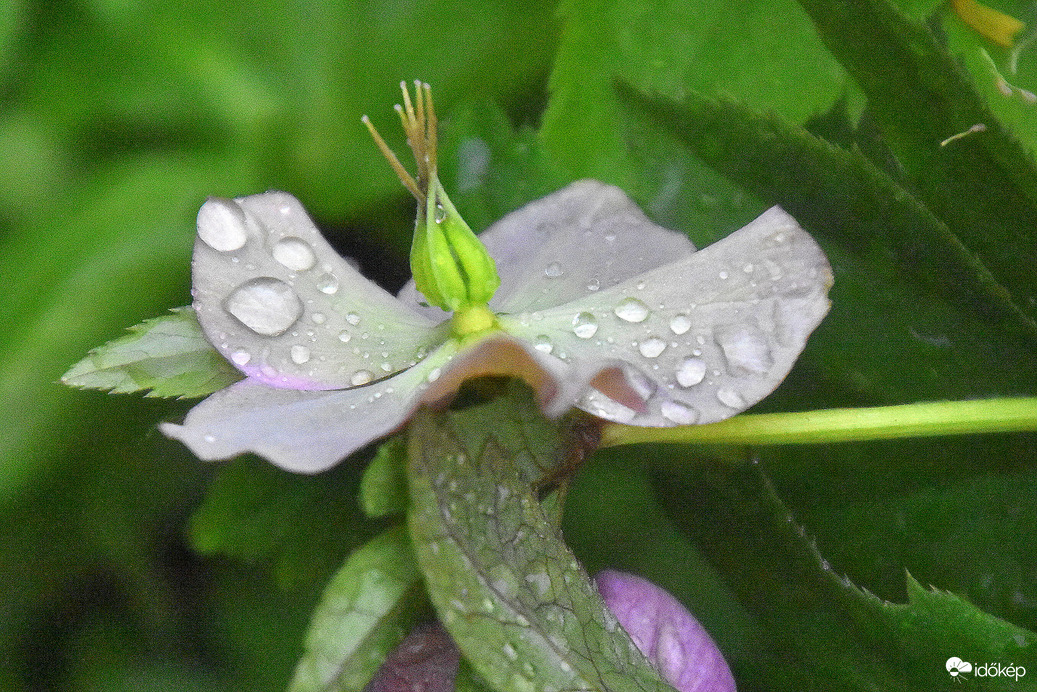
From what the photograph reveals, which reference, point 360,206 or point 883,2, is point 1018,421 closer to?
point 883,2

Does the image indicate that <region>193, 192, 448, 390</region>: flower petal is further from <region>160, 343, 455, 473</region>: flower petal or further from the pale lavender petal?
the pale lavender petal

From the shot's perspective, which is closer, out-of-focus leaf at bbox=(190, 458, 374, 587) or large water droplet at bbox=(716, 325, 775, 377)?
large water droplet at bbox=(716, 325, 775, 377)

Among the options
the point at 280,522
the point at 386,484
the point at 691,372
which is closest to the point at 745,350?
the point at 691,372

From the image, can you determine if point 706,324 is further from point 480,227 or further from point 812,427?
point 480,227

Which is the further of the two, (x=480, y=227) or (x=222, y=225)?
(x=480, y=227)

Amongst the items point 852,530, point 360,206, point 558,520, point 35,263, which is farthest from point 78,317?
point 852,530

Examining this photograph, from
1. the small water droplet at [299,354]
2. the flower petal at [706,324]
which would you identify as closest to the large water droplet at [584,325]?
the flower petal at [706,324]
